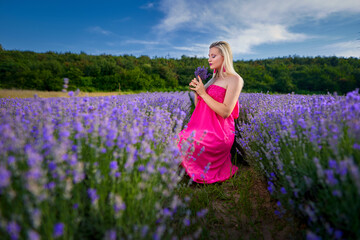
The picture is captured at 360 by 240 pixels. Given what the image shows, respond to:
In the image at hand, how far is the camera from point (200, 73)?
9.83ft

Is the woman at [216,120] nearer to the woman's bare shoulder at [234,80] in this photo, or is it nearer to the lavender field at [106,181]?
the woman's bare shoulder at [234,80]

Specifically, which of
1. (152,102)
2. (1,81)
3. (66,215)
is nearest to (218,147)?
(152,102)

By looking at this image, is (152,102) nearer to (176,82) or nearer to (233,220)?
(233,220)

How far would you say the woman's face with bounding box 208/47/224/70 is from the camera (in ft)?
8.73

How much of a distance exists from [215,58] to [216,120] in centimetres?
86

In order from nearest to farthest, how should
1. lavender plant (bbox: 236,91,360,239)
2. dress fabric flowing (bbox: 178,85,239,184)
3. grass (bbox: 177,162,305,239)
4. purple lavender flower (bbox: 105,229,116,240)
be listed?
purple lavender flower (bbox: 105,229,116,240) → lavender plant (bbox: 236,91,360,239) → grass (bbox: 177,162,305,239) → dress fabric flowing (bbox: 178,85,239,184)

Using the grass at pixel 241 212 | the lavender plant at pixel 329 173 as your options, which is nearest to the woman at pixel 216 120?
the grass at pixel 241 212

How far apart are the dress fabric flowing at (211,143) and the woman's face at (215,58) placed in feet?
1.02

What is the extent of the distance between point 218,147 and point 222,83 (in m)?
0.88

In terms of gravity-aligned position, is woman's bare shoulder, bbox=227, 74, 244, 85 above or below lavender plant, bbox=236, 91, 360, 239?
above

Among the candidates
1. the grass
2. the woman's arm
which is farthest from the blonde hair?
the grass

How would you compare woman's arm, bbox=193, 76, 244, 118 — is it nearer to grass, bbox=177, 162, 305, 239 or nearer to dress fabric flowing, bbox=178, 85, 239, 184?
dress fabric flowing, bbox=178, 85, 239, 184

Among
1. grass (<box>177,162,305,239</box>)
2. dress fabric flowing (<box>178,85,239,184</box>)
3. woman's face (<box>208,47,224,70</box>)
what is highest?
woman's face (<box>208,47,224,70</box>)

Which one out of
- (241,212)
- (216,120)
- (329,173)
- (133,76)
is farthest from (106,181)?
(133,76)
